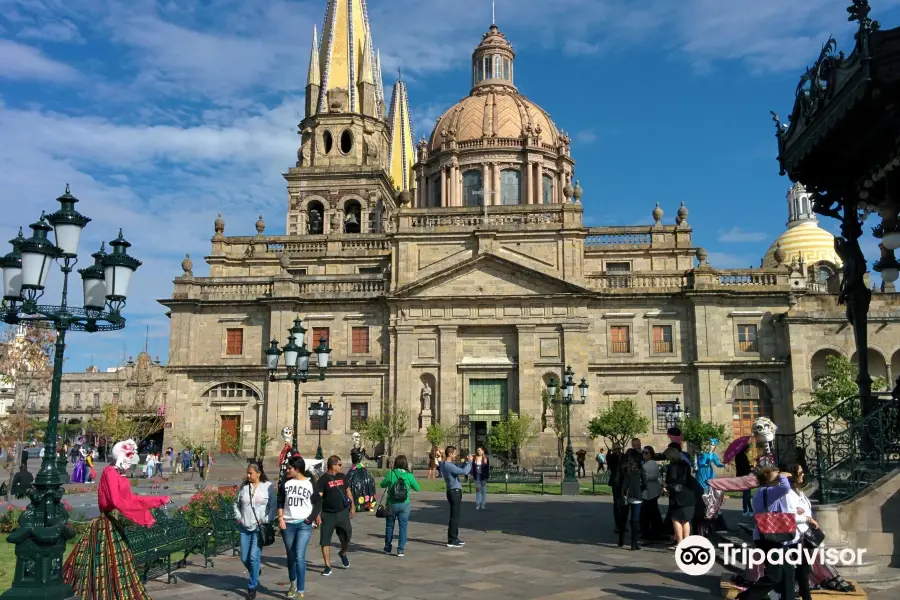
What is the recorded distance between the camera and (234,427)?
4209 cm

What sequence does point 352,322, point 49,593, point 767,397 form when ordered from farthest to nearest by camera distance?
point 352,322 < point 767,397 < point 49,593

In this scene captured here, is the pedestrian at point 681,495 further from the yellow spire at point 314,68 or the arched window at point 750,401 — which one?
the yellow spire at point 314,68

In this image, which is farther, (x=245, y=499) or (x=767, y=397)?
(x=767, y=397)

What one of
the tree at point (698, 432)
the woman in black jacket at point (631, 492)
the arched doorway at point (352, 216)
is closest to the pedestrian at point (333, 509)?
the woman in black jacket at point (631, 492)

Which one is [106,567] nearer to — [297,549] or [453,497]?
[297,549]

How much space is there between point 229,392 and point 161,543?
1267 inches

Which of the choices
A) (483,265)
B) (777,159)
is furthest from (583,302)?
(777,159)

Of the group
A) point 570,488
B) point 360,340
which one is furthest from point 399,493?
point 360,340

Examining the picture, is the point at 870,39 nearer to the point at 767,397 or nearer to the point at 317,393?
A: the point at 767,397

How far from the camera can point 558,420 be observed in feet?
124

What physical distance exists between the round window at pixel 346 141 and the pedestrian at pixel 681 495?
41981 millimetres

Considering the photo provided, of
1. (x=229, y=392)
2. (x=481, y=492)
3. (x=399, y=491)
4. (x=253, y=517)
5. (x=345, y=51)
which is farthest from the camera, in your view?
(x=345, y=51)

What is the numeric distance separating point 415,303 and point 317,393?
7.06m

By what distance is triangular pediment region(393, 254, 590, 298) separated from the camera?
133ft
